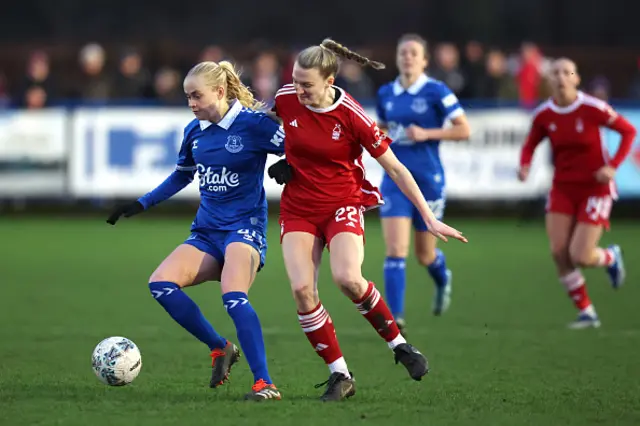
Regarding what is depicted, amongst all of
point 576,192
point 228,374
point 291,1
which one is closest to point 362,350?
point 228,374

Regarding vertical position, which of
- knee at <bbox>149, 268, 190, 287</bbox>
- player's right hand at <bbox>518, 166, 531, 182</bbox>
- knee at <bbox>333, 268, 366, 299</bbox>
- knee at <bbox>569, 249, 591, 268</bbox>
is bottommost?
knee at <bbox>569, 249, 591, 268</bbox>

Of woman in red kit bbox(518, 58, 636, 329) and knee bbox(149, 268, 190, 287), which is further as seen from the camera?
woman in red kit bbox(518, 58, 636, 329)

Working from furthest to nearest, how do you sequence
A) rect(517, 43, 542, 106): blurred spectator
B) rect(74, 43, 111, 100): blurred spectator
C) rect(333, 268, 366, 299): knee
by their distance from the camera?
rect(517, 43, 542, 106): blurred spectator
rect(74, 43, 111, 100): blurred spectator
rect(333, 268, 366, 299): knee

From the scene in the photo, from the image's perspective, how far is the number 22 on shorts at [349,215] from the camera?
6.95 m

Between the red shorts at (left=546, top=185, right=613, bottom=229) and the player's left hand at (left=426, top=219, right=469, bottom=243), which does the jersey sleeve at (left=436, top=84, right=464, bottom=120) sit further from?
the player's left hand at (left=426, top=219, right=469, bottom=243)

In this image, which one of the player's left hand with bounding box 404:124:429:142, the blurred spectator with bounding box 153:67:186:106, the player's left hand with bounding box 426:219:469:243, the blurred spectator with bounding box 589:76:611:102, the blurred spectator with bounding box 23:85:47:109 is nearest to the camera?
the player's left hand with bounding box 426:219:469:243

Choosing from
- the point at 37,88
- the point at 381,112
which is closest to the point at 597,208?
the point at 381,112

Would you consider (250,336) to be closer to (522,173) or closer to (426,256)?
(426,256)

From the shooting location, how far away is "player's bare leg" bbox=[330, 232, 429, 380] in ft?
22.3

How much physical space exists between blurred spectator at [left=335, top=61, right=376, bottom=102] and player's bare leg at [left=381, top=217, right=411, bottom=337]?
9324 millimetres

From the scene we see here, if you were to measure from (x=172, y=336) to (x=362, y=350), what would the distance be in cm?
143

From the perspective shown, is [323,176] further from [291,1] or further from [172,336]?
[291,1]

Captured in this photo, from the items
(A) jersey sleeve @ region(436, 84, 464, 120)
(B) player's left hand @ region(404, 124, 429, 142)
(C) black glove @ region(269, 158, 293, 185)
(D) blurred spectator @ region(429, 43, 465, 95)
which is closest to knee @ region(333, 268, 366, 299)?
(C) black glove @ region(269, 158, 293, 185)

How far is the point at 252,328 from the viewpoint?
675 cm
